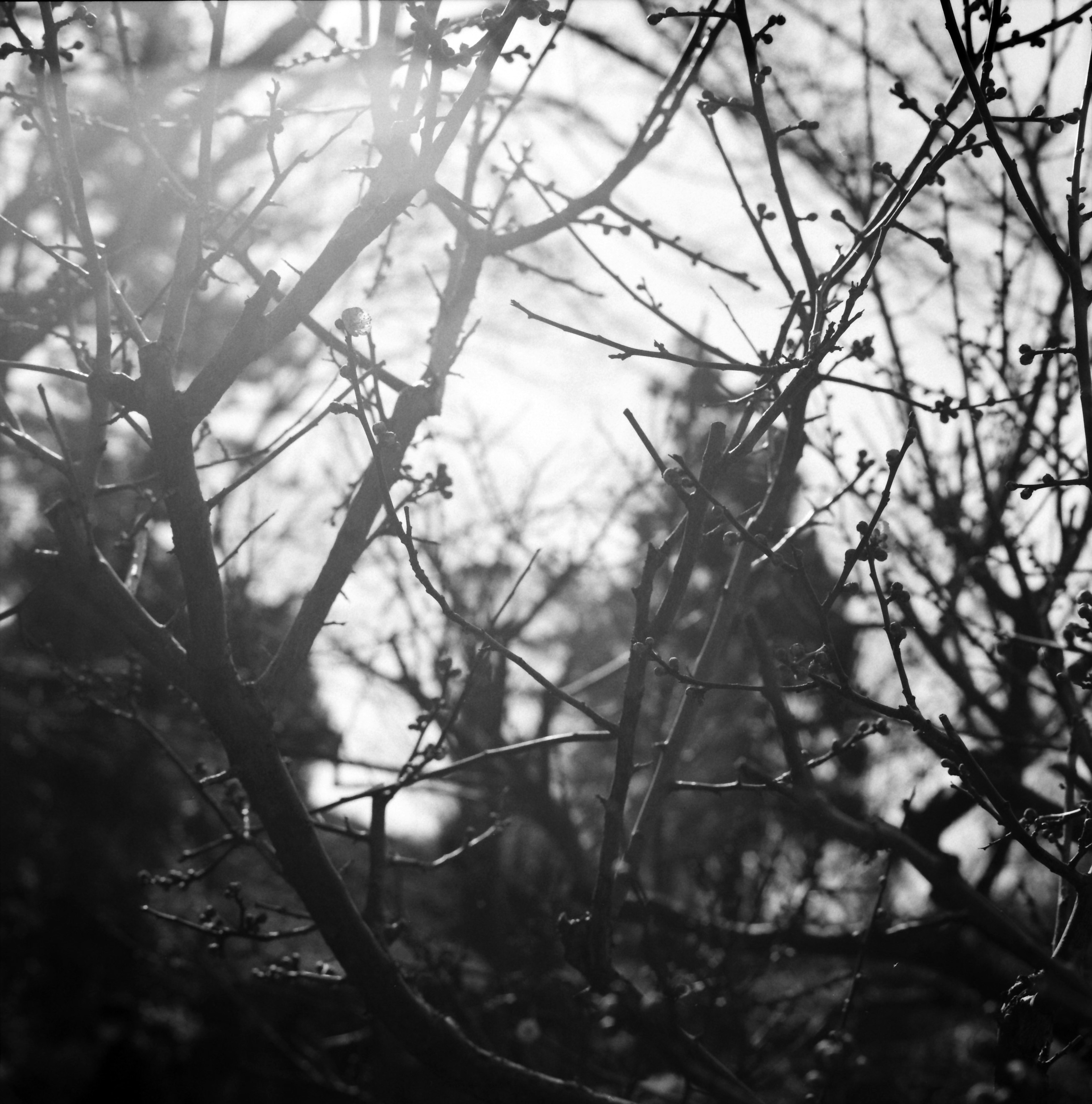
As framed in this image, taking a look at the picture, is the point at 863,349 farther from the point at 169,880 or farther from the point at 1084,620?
the point at 169,880

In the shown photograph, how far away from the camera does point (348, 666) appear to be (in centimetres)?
632

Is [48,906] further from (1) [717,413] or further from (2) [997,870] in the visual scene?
(2) [997,870]

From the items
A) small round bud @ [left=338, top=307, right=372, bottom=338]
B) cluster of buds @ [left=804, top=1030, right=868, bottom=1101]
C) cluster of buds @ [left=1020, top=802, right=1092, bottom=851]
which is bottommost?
cluster of buds @ [left=804, top=1030, right=868, bottom=1101]

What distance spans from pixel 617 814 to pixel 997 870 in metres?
2.82

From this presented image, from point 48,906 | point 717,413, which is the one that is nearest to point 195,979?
point 48,906

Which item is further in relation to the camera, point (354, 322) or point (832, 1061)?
point (832, 1061)

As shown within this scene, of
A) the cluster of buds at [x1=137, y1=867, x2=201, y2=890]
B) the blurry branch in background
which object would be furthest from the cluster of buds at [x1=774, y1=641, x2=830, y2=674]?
the cluster of buds at [x1=137, y1=867, x2=201, y2=890]

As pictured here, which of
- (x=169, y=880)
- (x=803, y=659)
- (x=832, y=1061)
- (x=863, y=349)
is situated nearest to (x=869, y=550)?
(x=803, y=659)

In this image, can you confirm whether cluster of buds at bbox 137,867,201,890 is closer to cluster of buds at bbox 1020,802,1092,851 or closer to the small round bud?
the small round bud

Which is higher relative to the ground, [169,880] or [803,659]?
[169,880]

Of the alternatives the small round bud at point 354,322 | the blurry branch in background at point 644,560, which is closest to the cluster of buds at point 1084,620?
the blurry branch in background at point 644,560

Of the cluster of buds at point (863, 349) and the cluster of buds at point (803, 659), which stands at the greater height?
the cluster of buds at point (863, 349)

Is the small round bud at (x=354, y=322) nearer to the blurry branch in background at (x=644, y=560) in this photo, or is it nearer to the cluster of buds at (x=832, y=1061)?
the blurry branch in background at (x=644, y=560)

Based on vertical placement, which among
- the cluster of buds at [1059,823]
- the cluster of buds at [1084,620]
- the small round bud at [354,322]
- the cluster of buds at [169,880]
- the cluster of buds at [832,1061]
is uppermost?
the small round bud at [354,322]
